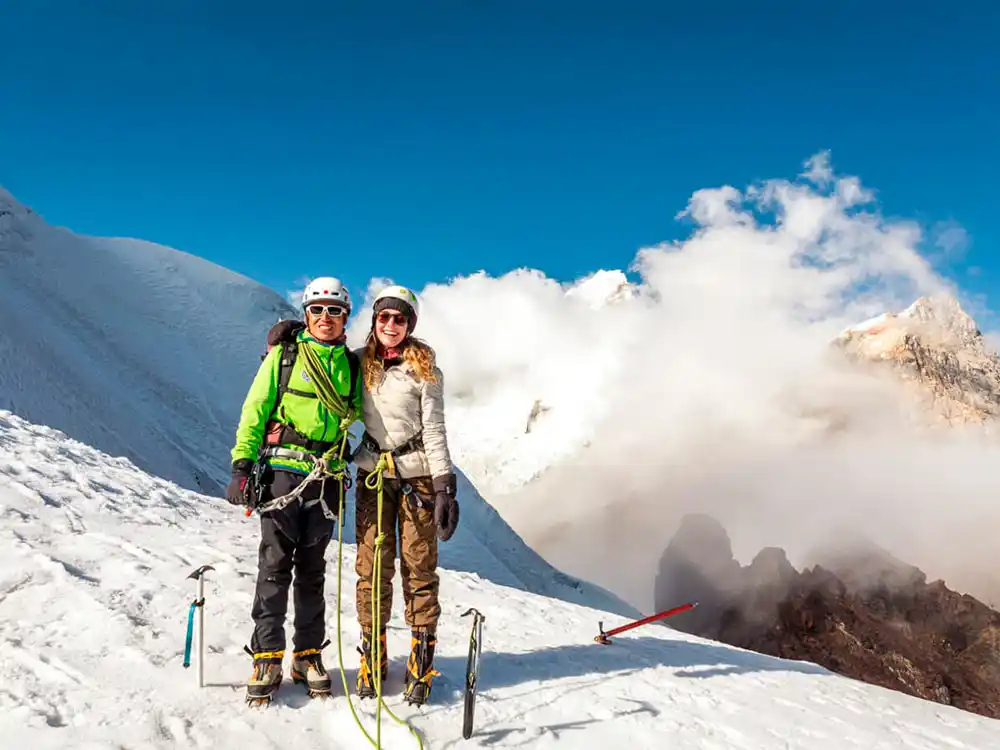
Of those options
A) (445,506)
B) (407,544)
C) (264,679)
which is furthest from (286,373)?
(264,679)

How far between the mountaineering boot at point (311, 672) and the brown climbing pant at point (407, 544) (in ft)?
1.55

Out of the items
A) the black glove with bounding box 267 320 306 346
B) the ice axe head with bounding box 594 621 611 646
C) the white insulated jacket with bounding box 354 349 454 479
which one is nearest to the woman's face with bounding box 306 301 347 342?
the black glove with bounding box 267 320 306 346

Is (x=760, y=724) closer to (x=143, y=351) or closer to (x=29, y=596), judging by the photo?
(x=29, y=596)

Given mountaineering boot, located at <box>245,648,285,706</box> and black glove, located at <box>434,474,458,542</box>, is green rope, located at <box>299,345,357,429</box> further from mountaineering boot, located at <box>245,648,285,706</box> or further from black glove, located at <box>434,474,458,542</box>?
mountaineering boot, located at <box>245,648,285,706</box>

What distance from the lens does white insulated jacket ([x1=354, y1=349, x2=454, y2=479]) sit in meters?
5.39

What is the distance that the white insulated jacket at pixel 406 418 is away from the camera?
5391mm

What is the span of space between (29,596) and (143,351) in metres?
22.5

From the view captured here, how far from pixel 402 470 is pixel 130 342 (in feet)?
81.6

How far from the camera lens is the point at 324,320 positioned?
17.2ft

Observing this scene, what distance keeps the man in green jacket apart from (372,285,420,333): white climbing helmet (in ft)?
1.23

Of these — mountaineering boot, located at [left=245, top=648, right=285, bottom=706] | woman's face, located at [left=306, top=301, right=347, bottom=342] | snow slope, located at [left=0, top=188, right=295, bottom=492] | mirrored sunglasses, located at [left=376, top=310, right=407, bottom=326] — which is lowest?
mountaineering boot, located at [left=245, top=648, right=285, bottom=706]

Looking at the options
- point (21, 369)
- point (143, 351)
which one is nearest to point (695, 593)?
point (143, 351)

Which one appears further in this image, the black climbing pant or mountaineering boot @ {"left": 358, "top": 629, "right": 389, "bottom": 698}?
mountaineering boot @ {"left": 358, "top": 629, "right": 389, "bottom": 698}

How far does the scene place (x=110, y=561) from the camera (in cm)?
728
